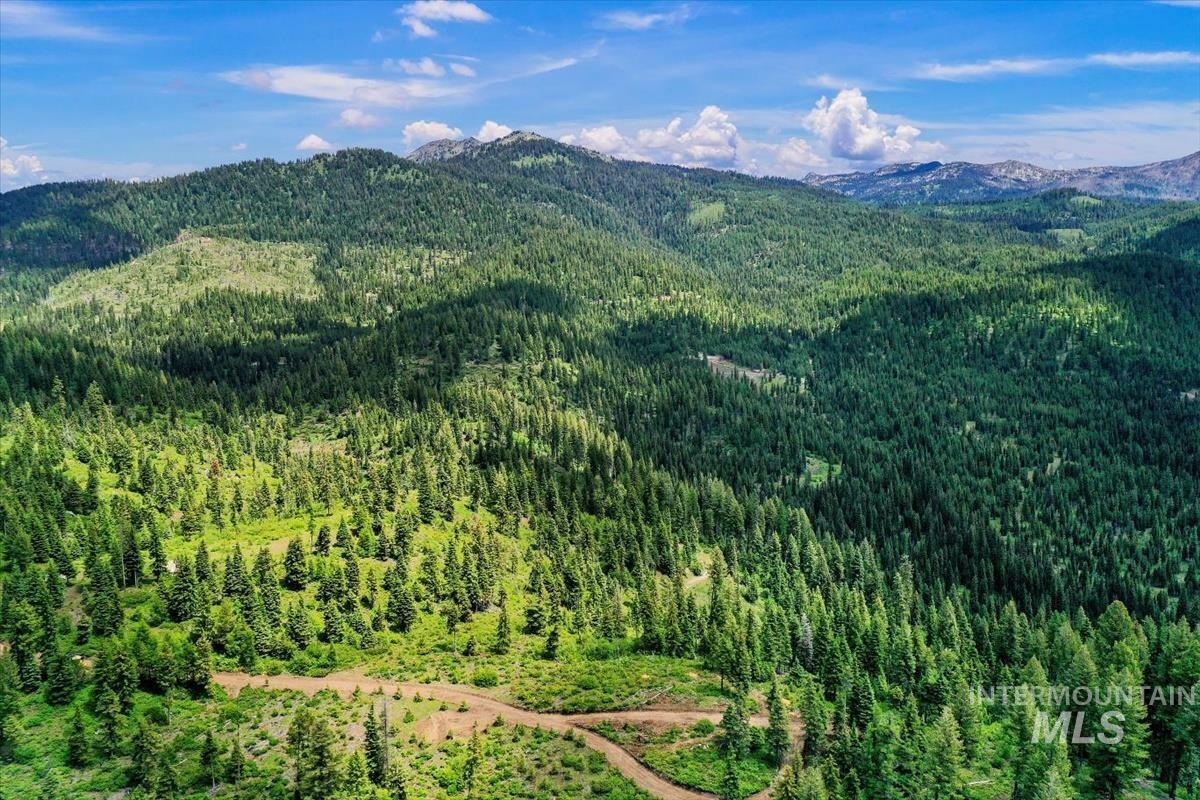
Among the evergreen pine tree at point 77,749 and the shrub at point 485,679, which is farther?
the shrub at point 485,679

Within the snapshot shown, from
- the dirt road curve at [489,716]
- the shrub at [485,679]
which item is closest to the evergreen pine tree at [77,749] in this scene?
the dirt road curve at [489,716]

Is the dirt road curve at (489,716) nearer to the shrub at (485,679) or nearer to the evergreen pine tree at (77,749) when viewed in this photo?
the shrub at (485,679)

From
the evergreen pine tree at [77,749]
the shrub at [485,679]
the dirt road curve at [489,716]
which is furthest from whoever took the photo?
the shrub at [485,679]

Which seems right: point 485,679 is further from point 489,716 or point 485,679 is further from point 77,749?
point 77,749

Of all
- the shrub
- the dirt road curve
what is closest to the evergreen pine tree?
the dirt road curve

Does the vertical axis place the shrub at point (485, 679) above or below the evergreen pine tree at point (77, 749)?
below

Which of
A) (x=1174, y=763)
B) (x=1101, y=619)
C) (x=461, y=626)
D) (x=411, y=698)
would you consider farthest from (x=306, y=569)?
(x=1101, y=619)

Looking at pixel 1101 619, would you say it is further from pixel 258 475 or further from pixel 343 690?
pixel 258 475

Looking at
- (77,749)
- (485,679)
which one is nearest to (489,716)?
(485,679)
